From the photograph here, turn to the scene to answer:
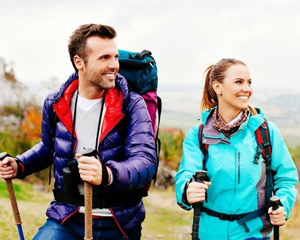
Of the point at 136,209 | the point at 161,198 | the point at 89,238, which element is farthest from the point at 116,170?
the point at 161,198

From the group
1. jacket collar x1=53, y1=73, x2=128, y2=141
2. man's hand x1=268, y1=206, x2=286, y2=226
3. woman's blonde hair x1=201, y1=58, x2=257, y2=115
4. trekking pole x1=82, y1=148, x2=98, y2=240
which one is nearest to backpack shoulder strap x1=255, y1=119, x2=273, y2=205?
man's hand x1=268, y1=206, x2=286, y2=226

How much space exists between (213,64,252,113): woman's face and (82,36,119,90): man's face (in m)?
0.90

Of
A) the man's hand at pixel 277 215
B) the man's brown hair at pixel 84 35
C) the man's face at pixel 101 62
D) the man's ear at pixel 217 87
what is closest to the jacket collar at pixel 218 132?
the man's ear at pixel 217 87

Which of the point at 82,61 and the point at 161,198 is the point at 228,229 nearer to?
the point at 82,61

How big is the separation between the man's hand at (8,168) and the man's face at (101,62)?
927 millimetres

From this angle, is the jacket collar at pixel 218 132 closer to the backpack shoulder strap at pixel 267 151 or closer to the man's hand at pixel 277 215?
the backpack shoulder strap at pixel 267 151

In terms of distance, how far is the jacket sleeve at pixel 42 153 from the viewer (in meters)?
3.65

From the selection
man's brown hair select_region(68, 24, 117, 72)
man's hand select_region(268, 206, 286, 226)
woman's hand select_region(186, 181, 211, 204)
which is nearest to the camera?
woman's hand select_region(186, 181, 211, 204)

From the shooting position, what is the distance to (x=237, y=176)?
3.31m

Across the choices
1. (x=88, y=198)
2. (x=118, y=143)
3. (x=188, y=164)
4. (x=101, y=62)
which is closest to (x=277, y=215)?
(x=188, y=164)

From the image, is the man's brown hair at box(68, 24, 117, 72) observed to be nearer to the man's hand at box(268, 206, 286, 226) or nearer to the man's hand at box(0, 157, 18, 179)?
the man's hand at box(0, 157, 18, 179)

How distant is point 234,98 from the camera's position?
139 inches

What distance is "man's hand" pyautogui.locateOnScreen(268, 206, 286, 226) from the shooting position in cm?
317

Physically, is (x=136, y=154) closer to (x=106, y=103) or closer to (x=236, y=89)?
(x=106, y=103)
